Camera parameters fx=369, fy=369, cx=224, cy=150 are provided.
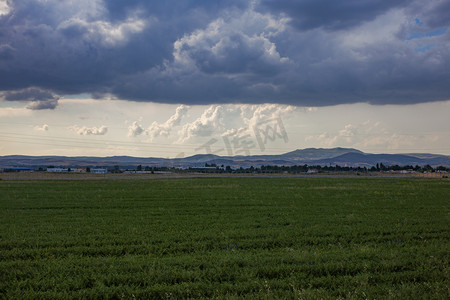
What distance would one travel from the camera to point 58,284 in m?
8.50

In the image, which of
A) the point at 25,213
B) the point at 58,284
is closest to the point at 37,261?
the point at 58,284

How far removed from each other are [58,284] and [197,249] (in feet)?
15.2

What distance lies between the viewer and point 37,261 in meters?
10.5

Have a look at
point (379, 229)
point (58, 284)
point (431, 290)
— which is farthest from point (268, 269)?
point (379, 229)

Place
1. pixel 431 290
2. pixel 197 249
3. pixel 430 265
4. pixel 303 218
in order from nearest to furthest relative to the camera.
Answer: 1. pixel 431 290
2. pixel 430 265
3. pixel 197 249
4. pixel 303 218

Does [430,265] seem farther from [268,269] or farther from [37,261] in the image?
[37,261]

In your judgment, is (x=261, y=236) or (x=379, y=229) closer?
(x=261, y=236)

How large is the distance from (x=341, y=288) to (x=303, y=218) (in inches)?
419

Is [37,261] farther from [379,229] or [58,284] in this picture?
[379,229]

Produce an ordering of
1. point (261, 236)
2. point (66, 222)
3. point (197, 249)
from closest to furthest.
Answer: point (197, 249) → point (261, 236) → point (66, 222)

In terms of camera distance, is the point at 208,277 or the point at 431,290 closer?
the point at 431,290

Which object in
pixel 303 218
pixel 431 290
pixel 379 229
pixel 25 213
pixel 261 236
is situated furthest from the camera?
pixel 25 213

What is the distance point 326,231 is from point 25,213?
54.7 feet

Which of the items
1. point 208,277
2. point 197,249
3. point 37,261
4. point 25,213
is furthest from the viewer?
point 25,213
